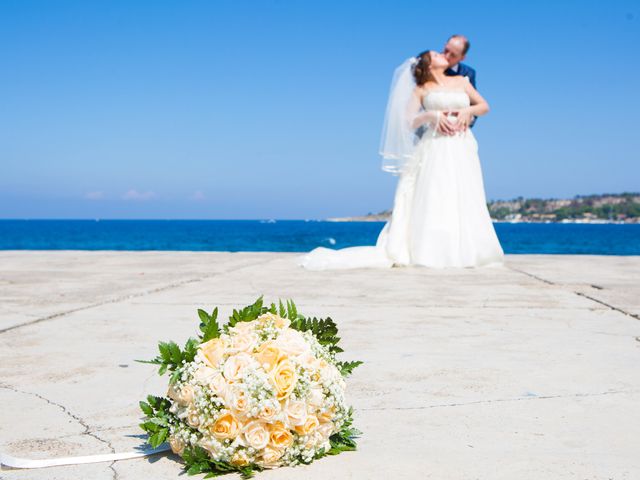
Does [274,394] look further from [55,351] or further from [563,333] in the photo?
[563,333]

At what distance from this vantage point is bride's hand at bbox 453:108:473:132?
9242mm

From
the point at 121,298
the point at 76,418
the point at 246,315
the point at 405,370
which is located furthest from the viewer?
the point at 121,298

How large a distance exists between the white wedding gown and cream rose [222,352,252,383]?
690cm

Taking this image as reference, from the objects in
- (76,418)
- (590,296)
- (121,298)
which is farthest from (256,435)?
(590,296)

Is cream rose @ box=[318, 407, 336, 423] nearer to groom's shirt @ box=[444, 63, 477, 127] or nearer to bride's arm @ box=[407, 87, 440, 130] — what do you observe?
bride's arm @ box=[407, 87, 440, 130]

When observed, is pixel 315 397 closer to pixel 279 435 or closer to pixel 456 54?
pixel 279 435

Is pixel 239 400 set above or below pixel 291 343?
below

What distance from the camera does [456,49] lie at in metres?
9.22

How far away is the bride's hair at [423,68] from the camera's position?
30.0 ft

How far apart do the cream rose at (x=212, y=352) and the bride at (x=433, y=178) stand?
Result: 688 cm

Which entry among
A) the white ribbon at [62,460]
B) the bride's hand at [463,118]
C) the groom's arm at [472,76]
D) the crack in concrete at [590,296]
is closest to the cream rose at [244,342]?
the white ribbon at [62,460]

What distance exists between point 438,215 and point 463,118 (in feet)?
4.37

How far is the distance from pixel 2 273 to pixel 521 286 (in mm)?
5958

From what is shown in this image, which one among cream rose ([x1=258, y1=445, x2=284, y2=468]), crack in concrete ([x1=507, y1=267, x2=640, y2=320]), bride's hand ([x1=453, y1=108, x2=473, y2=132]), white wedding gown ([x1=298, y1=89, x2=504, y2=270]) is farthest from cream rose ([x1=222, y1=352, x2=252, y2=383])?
bride's hand ([x1=453, y1=108, x2=473, y2=132])
